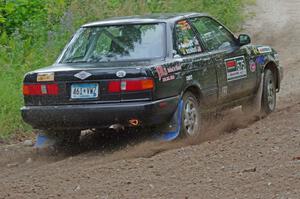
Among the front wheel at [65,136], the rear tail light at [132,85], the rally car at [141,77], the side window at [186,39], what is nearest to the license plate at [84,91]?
the rally car at [141,77]

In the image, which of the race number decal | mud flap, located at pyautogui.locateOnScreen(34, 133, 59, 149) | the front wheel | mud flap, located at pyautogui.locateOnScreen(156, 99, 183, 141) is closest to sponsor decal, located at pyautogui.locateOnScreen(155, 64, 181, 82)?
mud flap, located at pyautogui.locateOnScreen(156, 99, 183, 141)

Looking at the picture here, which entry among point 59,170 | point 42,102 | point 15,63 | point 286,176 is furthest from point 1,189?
point 15,63

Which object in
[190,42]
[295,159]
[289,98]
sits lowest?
[289,98]

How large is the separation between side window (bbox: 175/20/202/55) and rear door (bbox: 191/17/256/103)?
0.62ft

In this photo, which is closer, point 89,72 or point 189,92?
point 89,72

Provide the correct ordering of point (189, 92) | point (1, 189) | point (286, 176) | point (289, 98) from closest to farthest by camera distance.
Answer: point (286, 176), point (1, 189), point (189, 92), point (289, 98)

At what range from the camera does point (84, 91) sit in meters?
8.51

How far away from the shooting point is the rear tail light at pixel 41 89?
863 centimetres

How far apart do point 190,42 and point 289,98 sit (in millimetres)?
3493

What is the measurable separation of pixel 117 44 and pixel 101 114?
116 cm

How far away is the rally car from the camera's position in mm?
8375

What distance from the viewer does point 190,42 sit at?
9461 millimetres

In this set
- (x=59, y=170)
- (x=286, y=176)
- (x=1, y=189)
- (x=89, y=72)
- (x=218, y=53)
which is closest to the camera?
(x=286, y=176)

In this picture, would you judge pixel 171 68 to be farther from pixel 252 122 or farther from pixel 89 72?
pixel 252 122
